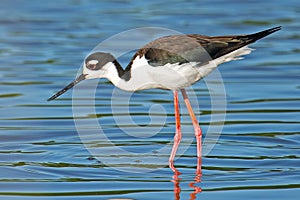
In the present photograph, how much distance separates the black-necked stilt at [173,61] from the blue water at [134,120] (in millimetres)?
727

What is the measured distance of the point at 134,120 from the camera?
12.0 metres

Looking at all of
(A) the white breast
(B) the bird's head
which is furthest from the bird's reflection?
(B) the bird's head

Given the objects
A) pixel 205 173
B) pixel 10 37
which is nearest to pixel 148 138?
pixel 205 173

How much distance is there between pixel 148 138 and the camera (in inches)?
435

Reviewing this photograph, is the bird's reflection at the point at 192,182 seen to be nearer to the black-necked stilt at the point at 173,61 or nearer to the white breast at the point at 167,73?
the black-necked stilt at the point at 173,61

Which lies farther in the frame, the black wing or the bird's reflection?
the black wing

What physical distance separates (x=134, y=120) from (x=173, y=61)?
2097 mm

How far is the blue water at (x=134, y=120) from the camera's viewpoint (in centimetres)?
898

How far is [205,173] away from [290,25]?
10.2m

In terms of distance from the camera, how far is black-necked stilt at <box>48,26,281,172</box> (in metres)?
10.1

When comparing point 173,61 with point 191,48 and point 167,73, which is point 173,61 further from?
point 191,48

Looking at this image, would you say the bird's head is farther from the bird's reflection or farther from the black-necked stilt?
the bird's reflection

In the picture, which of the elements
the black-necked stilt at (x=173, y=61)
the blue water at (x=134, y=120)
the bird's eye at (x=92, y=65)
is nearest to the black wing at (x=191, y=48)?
the black-necked stilt at (x=173, y=61)

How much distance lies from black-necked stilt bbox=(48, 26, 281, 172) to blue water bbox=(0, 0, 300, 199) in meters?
0.73
